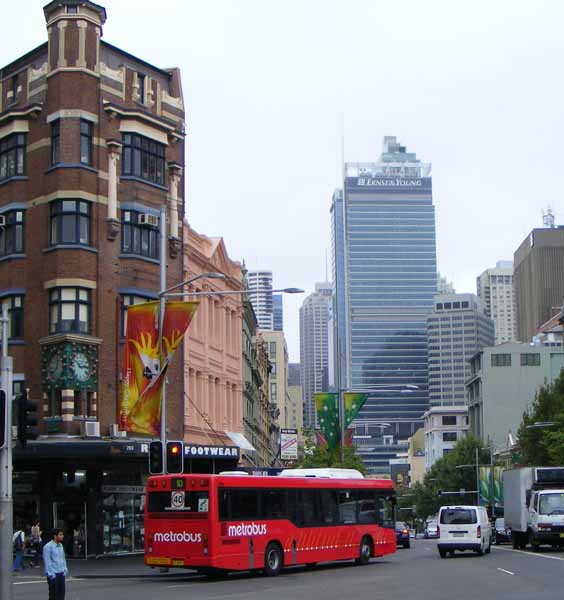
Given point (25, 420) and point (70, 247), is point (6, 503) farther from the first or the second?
point (70, 247)

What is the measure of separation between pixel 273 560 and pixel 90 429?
464 inches

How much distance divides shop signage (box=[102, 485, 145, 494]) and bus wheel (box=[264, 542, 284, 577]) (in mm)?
13097

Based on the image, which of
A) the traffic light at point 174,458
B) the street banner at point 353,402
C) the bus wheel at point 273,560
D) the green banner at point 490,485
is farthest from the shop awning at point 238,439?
the green banner at point 490,485

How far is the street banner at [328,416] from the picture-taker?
1976 inches

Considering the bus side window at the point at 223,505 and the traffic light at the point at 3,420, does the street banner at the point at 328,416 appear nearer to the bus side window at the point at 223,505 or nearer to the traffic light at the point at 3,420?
the bus side window at the point at 223,505

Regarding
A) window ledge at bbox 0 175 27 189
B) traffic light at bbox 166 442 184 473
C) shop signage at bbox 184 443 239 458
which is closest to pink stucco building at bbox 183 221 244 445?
shop signage at bbox 184 443 239 458

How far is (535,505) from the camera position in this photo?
42.7 meters

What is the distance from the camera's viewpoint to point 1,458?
51.8 ft

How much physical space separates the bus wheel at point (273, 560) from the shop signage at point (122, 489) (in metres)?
13.1

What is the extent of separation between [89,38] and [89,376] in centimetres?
1332

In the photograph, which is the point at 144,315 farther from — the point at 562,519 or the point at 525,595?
the point at 562,519

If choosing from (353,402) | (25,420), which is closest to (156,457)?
(25,420)

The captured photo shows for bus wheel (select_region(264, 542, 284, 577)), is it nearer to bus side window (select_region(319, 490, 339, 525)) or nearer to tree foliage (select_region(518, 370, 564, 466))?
bus side window (select_region(319, 490, 339, 525))

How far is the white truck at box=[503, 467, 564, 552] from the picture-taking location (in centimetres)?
4219
